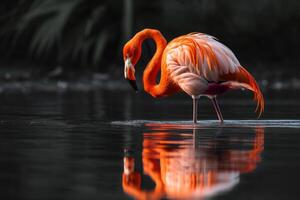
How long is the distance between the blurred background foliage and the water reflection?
11438 millimetres

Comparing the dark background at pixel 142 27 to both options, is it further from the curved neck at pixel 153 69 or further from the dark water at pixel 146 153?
the curved neck at pixel 153 69

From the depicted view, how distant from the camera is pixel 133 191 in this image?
538cm

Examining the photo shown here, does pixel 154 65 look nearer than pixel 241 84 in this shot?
No

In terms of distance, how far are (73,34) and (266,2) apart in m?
4.13

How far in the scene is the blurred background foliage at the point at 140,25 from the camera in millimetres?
20797

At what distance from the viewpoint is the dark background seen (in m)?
20.8

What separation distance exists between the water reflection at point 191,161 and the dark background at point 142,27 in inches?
450

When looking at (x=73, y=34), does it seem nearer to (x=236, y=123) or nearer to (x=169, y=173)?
(x=236, y=123)

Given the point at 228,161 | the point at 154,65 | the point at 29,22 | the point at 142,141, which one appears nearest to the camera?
the point at 228,161

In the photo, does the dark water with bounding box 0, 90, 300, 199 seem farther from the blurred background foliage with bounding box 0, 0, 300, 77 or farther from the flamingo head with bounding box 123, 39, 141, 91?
the blurred background foliage with bounding box 0, 0, 300, 77

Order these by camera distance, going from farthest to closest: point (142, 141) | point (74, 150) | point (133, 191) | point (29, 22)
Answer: point (29, 22)
point (142, 141)
point (74, 150)
point (133, 191)

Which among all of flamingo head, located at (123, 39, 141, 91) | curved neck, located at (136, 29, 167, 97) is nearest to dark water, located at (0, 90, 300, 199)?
curved neck, located at (136, 29, 167, 97)

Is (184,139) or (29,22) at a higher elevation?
(29,22)

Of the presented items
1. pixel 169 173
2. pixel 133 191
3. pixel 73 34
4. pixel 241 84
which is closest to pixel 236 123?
pixel 241 84
